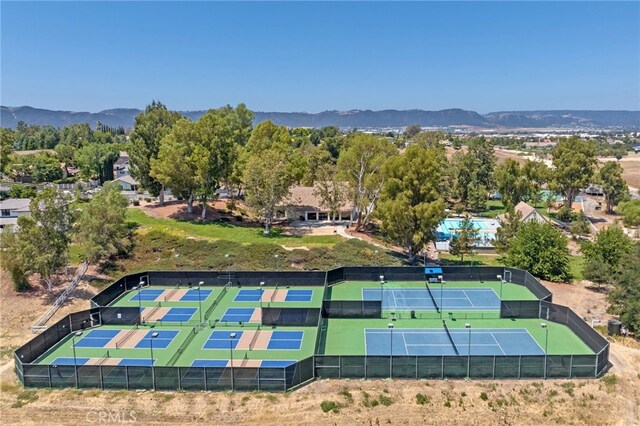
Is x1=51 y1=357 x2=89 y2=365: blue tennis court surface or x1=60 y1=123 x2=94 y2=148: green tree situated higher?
x1=60 y1=123 x2=94 y2=148: green tree

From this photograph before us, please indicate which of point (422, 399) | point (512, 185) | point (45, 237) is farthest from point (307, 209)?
point (422, 399)

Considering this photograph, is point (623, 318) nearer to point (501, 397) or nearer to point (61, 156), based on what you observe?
point (501, 397)

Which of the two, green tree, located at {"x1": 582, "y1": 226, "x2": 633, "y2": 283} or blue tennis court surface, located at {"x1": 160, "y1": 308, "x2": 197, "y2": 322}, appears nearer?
blue tennis court surface, located at {"x1": 160, "y1": 308, "x2": 197, "y2": 322}

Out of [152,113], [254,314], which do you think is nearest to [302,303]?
[254,314]

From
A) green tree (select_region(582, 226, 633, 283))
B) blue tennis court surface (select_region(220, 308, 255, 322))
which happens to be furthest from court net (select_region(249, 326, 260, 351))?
green tree (select_region(582, 226, 633, 283))

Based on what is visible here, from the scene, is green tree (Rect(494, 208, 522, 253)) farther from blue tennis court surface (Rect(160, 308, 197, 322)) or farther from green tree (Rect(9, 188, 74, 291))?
green tree (Rect(9, 188, 74, 291))

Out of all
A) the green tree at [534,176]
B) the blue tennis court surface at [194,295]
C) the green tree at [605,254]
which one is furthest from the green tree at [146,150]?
the green tree at [534,176]

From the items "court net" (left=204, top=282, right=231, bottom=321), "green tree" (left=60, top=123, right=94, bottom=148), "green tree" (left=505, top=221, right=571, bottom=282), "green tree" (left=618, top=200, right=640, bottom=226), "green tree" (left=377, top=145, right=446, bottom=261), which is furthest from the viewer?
"green tree" (left=60, top=123, right=94, bottom=148)
